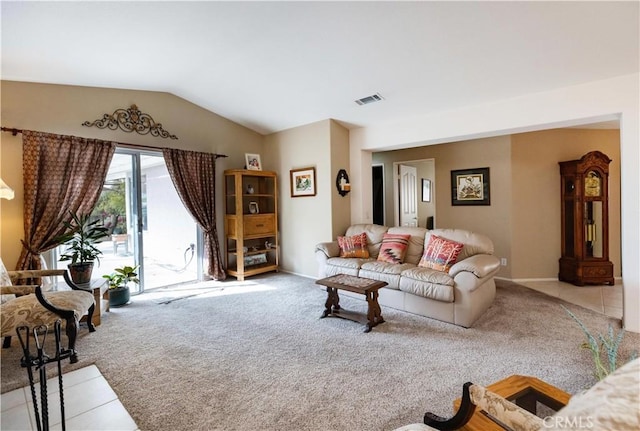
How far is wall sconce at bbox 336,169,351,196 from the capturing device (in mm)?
4925

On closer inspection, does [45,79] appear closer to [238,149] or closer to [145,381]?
[238,149]

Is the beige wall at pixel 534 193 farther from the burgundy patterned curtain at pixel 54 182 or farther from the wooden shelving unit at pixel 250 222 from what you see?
the burgundy patterned curtain at pixel 54 182

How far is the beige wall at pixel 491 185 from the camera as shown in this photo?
16.1 feet

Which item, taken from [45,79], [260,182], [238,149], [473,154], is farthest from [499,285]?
[45,79]

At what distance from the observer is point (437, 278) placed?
3.22 m

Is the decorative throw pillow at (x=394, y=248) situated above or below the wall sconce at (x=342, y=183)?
below

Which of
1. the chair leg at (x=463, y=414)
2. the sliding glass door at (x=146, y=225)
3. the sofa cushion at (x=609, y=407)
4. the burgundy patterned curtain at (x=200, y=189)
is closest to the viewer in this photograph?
the sofa cushion at (x=609, y=407)

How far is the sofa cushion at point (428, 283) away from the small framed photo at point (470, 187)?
7.72ft

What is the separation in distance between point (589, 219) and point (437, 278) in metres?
3.10

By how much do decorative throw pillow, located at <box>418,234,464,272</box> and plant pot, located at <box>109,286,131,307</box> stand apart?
369cm

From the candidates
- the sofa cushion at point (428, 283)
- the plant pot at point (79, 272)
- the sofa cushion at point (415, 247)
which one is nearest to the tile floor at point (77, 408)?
the plant pot at point (79, 272)

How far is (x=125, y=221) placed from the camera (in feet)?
14.2

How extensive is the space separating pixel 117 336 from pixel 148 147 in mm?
2546

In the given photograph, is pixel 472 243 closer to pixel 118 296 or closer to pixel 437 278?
pixel 437 278
